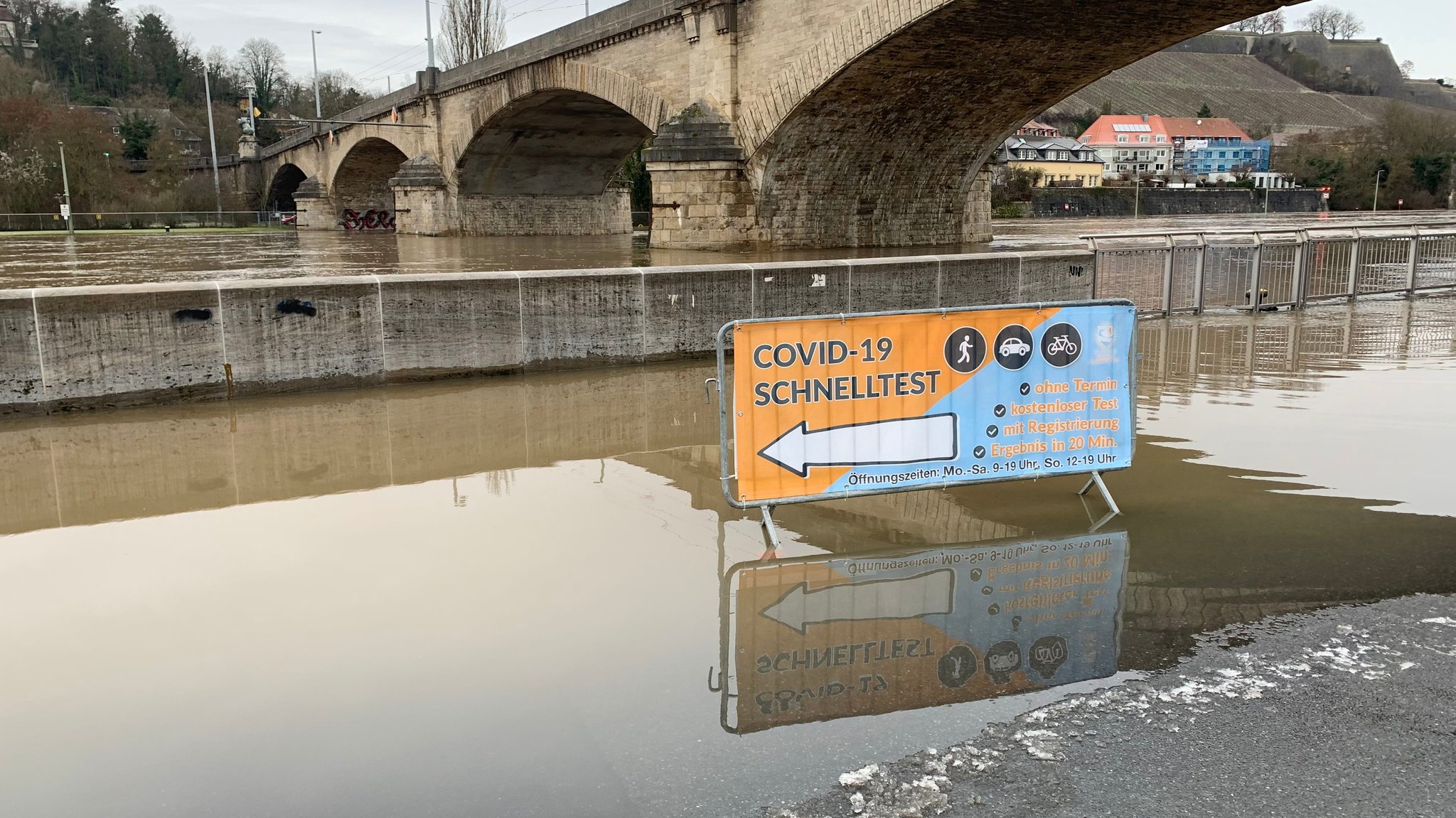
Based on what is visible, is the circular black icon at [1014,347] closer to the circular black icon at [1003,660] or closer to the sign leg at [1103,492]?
the sign leg at [1103,492]

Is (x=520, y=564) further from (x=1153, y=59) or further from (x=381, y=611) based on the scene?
(x=1153, y=59)

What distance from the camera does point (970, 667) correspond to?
374 centimetres

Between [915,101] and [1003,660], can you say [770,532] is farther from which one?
[915,101]

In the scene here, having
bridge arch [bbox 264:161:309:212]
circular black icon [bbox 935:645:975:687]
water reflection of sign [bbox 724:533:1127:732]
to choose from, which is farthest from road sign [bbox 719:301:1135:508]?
bridge arch [bbox 264:161:309:212]

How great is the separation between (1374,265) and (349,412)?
14652 millimetres

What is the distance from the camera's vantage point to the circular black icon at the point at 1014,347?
5.53 meters

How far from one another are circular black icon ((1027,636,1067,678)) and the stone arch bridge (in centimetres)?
1546

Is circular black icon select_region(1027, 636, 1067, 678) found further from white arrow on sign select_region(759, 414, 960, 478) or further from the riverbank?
the riverbank

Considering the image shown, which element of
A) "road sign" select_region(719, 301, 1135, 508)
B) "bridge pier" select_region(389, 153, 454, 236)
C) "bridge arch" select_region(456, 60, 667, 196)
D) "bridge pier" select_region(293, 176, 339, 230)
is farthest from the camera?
"bridge pier" select_region(293, 176, 339, 230)

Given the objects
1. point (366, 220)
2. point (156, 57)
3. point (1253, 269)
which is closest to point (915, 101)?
point (1253, 269)

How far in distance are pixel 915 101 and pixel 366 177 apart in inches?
1663

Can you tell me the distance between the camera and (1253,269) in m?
13.6

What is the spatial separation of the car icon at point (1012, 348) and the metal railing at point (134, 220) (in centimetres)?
5620

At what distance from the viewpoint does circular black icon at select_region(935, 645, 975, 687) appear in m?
3.64
